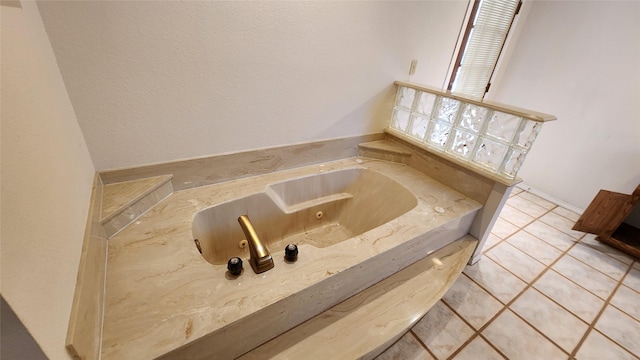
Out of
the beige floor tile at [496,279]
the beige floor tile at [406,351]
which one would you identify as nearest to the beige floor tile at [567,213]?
the beige floor tile at [496,279]

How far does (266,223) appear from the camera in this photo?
1.52m

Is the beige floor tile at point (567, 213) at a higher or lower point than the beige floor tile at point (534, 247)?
higher

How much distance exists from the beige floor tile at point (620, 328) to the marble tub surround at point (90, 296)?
2252mm

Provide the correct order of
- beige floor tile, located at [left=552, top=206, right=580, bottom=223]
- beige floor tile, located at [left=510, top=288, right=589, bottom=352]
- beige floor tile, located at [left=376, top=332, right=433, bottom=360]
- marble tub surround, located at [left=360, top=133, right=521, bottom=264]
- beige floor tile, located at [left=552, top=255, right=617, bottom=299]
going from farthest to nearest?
beige floor tile, located at [left=552, top=206, right=580, bottom=223] < beige floor tile, located at [left=552, top=255, right=617, bottom=299] < marble tub surround, located at [left=360, top=133, right=521, bottom=264] < beige floor tile, located at [left=510, top=288, right=589, bottom=352] < beige floor tile, located at [left=376, top=332, right=433, bottom=360]

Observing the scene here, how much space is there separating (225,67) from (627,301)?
107 inches

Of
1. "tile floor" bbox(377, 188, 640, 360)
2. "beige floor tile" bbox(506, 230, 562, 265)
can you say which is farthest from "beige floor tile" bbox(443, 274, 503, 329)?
"beige floor tile" bbox(506, 230, 562, 265)

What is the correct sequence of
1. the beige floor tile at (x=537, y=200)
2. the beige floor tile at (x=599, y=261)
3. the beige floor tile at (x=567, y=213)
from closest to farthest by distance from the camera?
the beige floor tile at (x=599, y=261) < the beige floor tile at (x=567, y=213) < the beige floor tile at (x=537, y=200)

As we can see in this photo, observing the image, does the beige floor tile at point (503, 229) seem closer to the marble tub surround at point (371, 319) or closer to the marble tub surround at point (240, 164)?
the marble tub surround at point (371, 319)

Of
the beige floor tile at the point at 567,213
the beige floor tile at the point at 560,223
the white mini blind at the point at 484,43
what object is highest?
the white mini blind at the point at 484,43

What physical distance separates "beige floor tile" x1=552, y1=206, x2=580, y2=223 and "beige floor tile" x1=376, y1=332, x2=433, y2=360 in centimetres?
218

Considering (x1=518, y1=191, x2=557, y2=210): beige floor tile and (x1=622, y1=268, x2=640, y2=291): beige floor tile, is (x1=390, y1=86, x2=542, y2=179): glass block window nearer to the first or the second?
(x1=622, y1=268, x2=640, y2=291): beige floor tile

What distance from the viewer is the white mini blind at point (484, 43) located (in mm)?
2135

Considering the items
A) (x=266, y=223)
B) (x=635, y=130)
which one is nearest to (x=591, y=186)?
(x=635, y=130)

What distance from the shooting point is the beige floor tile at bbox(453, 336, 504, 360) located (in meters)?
1.17
